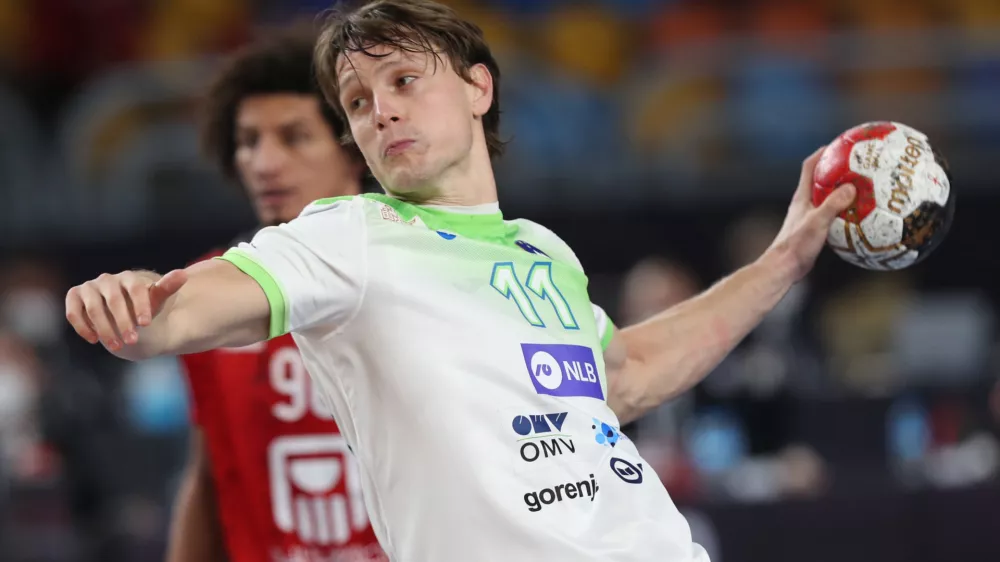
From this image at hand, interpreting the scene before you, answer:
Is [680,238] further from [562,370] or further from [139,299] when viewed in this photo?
[139,299]

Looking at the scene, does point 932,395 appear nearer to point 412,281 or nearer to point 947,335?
point 947,335

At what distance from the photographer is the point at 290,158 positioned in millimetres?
3857

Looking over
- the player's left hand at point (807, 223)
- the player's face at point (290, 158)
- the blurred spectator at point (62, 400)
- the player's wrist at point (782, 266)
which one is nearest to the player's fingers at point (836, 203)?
the player's left hand at point (807, 223)

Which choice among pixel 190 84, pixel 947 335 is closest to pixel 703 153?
pixel 947 335

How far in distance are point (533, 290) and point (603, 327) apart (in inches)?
16.3

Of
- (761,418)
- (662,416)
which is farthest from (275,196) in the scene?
(761,418)

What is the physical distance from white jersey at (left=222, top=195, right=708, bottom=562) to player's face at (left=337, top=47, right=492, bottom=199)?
93mm

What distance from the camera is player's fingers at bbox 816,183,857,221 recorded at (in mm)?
3441

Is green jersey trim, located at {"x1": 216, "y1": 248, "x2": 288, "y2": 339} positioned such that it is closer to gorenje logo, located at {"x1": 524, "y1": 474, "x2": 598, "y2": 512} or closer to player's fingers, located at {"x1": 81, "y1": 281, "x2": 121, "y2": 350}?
player's fingers, located at {"x1": 81, "y1": 281, "x2": 121, "y2": 350}

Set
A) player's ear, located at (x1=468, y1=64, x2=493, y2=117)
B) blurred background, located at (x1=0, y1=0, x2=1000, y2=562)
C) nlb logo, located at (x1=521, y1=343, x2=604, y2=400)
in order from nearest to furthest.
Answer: nlb logo, located at (x1=521, y1=343, x2=604, y2=400)
player's ear, located at (x1=468, y1=64, x2=493, y2=117)
blurred background, located at (x1=0, y1=0, x2=1000, y2=562)

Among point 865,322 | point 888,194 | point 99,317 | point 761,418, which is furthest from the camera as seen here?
point 865,322

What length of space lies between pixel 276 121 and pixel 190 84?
6706 millimetres

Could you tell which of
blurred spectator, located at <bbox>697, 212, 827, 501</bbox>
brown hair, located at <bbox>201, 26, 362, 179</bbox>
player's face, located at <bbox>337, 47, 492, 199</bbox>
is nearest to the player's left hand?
player's face, located at <bbox>337, 47, 492, 199</bbox>

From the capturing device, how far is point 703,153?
10.4 meters
